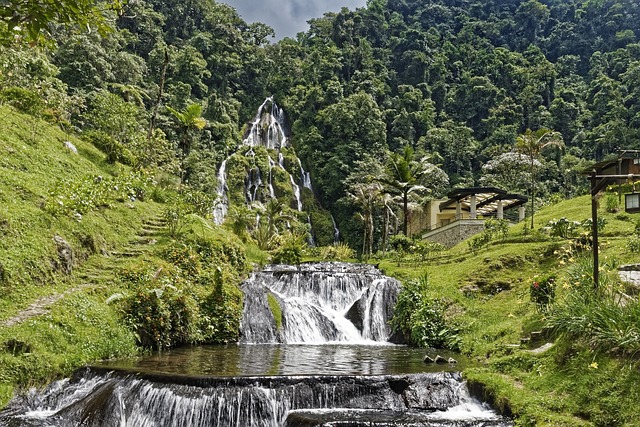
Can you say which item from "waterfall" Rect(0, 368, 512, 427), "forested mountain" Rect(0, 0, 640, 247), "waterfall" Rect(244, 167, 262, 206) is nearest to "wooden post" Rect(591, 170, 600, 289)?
"waterfall" Rect(0, 368, 512, 427)

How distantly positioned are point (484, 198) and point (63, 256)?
31.4 metres

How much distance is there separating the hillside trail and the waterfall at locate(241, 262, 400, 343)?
3.73m

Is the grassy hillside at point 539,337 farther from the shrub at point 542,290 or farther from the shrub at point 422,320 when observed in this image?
the shrub at point 422,320

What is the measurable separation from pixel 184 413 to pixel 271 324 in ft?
25.4

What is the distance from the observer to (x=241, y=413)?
8461 mm

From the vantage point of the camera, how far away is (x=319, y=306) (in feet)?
60.5

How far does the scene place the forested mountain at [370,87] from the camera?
4734 centimetres

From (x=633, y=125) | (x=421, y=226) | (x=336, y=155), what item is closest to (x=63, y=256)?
(x=421, y=226)

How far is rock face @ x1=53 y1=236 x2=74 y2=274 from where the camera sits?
12484 mm

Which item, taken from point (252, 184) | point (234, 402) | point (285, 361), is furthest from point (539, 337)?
point (252, 184)

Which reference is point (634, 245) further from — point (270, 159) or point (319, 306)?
point (270, 159)

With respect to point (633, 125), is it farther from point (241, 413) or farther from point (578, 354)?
point (241, 413)

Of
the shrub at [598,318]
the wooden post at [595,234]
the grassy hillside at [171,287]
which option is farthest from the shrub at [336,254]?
the wooden post at [595,234]

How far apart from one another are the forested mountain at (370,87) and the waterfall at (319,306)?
13.2m
